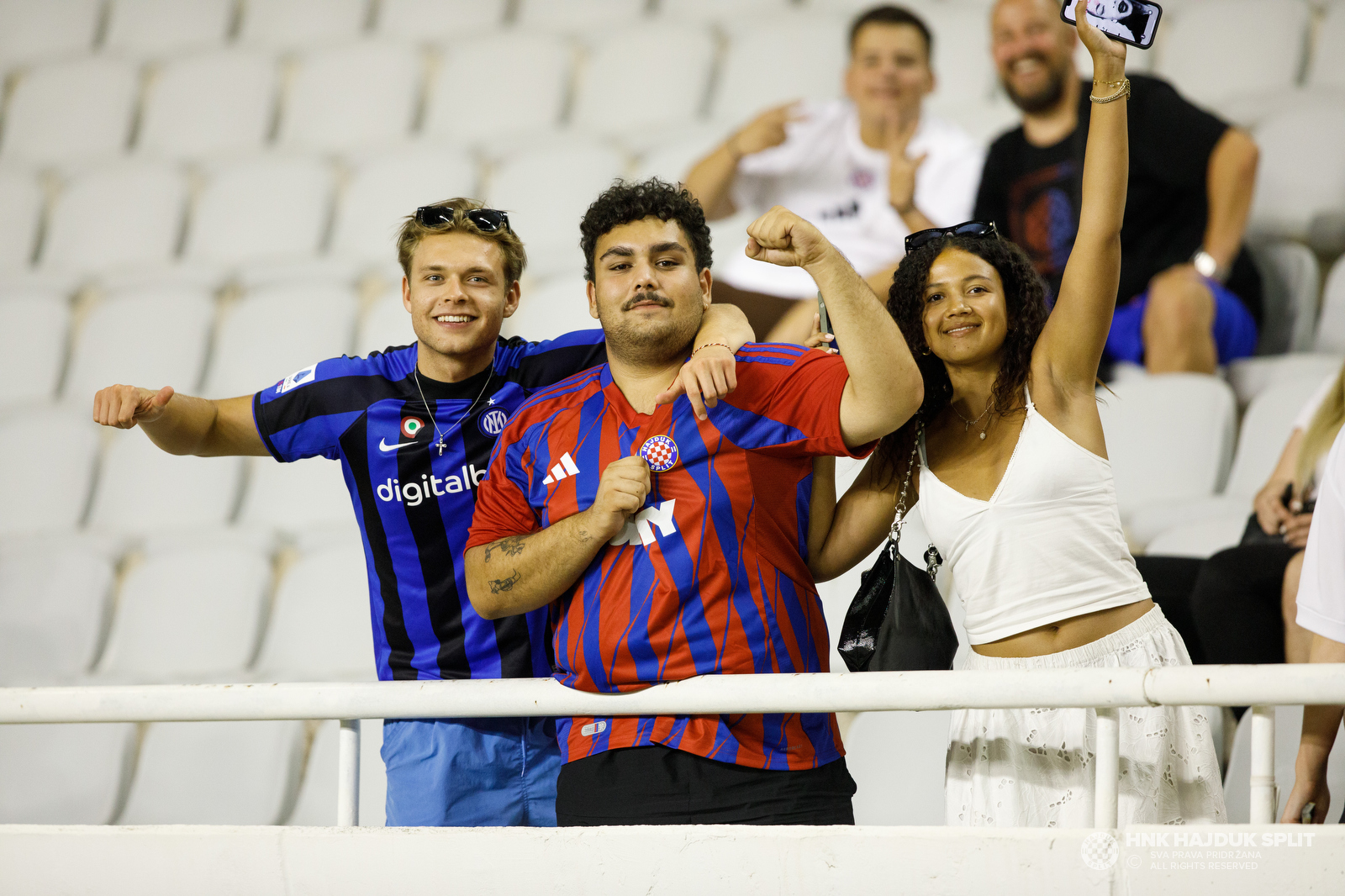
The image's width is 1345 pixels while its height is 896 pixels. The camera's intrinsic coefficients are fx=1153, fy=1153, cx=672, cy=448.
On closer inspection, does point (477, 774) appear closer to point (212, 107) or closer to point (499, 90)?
point (499, 90)

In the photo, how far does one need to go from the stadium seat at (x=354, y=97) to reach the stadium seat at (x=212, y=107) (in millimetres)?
104

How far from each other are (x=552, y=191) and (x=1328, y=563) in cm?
265

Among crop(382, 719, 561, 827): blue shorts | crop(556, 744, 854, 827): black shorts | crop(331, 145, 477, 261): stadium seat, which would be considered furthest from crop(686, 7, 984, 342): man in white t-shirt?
crop(556, 744, 854, 827): black shorts

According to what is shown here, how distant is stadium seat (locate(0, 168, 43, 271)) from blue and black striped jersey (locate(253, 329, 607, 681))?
2.88 metres

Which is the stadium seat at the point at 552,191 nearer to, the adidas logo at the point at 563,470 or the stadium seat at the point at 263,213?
the stadium seat at the point at 263,213

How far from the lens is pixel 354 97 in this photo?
4.07 metres

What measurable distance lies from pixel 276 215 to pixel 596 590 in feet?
9.66

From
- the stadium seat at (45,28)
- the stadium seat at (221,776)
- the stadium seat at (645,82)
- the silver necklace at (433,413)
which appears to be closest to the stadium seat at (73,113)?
the stadium seat at (45,28)

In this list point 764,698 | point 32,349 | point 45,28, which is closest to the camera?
point 764,698

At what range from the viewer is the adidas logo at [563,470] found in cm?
136

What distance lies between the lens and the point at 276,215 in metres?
3.82

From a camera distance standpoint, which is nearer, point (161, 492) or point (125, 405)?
point (125, 405)

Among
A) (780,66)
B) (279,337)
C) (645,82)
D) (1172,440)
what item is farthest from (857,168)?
(279,337)

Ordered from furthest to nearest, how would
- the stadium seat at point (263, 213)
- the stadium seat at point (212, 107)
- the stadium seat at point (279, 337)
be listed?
1. the stadium seat at point (212, 107)
2. the stadium seat at point (263, 213)
3. the stadium seat at point (279, 337)
